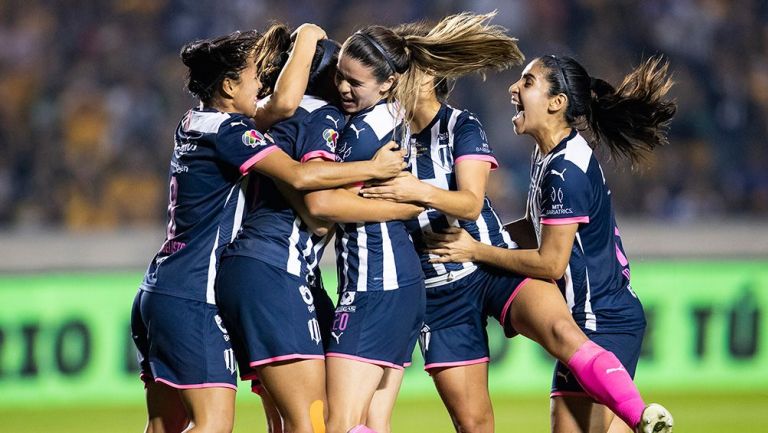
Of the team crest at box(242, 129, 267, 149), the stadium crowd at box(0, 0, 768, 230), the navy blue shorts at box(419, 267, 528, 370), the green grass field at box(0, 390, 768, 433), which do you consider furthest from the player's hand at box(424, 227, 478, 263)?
the stadium crowd at box(0, 0, 768, 230)

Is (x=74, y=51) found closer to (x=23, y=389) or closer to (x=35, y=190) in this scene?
(x=35, y=190)

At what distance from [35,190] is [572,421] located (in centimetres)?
633

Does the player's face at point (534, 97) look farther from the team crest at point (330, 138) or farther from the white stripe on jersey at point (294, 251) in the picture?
the white stripe on jersey at point (294, 251)

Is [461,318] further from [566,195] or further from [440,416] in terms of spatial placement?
[440,416]

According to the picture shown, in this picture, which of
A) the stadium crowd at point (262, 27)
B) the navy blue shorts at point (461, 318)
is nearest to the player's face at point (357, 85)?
the navy blue shorts at point (461, 318)

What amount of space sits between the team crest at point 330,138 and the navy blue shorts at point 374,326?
22.6 inches

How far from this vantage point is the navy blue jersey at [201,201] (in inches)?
161

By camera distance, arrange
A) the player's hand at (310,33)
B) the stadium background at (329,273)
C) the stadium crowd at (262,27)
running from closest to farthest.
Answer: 1. the player's hand at (310,33)
2. the stadium background at (329,273)
3. the stadium crowd at (262,27)

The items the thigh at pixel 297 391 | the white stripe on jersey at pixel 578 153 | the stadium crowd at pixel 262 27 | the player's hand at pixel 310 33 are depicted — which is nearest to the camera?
the thigh at pixel 297 391

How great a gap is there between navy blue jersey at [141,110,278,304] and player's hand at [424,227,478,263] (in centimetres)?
88

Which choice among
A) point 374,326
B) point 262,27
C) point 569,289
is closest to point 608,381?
point 569,289

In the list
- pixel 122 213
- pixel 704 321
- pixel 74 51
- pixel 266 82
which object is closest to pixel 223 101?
pixel 266 82

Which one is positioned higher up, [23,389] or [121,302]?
[121,302]

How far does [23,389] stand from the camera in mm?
7629
